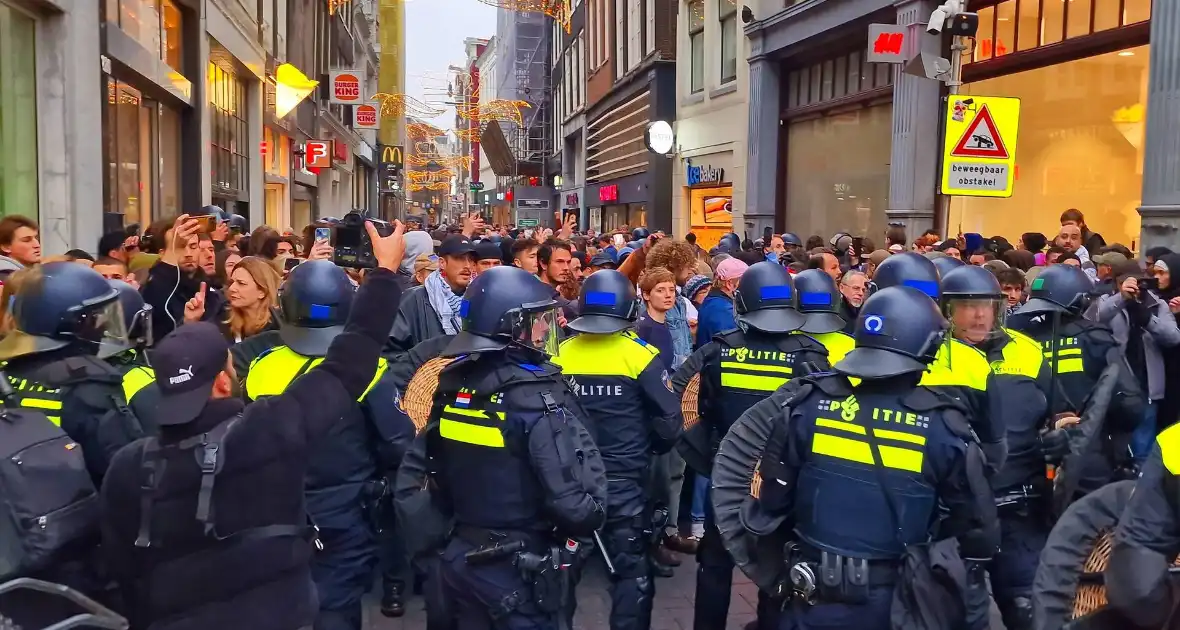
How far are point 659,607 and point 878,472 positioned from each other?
2755 mm

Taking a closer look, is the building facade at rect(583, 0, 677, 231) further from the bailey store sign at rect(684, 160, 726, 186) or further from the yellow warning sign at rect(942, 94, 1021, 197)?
the yellow warning sign at rect(942, 94, 1021, 197)

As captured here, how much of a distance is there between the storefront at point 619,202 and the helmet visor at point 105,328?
20744 mm

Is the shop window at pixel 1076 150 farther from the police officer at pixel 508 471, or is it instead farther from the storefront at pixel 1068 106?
the police officer at pixel 508 471

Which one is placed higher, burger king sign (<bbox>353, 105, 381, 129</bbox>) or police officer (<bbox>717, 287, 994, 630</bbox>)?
burger king sign (<bbox>353, 105, 381, 129</bbox>)

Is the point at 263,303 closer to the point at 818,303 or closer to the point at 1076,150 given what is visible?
the point at 818,303

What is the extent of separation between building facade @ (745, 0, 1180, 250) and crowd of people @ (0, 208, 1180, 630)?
5.93 metres

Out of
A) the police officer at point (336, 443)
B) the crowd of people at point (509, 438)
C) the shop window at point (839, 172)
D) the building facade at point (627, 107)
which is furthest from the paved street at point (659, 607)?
the building facade at point (627, 107)

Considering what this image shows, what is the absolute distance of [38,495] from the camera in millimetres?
2889

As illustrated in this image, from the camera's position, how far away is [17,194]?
9500 mm

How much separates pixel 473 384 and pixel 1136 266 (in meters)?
5.26

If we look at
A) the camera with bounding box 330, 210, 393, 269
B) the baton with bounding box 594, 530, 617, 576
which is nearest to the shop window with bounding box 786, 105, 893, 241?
the baton with bounding box 594, 530, 617, 576

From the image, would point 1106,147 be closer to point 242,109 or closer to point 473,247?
point 473,247

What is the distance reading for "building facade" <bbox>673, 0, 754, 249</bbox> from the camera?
20.6 m

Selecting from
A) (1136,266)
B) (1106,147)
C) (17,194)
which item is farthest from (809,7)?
(17,194)
